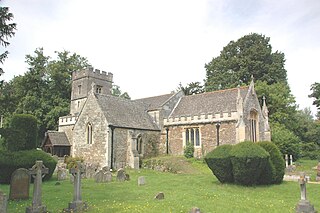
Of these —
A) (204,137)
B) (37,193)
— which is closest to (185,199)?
(37,193)

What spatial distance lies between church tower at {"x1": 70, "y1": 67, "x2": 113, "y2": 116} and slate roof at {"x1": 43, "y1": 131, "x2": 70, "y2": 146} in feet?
→ 16.7

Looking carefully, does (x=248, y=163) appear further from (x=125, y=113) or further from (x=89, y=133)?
(x=89, y=133)

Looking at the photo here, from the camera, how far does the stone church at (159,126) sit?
24266mm

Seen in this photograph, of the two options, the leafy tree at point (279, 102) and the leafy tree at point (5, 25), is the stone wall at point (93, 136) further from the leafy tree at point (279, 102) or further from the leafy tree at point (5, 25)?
the leafy tree at point (279, 102)

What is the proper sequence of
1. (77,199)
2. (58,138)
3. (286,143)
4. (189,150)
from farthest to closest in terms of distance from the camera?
(58,138), (286,143), (189,150), (77,199)

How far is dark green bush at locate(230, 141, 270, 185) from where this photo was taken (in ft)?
46.0

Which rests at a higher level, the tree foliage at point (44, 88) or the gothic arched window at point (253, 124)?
the tree foliage at point (44, 88)

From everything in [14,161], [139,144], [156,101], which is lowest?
[14,161]

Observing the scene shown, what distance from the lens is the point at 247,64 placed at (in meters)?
43.1

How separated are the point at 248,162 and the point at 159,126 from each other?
15452mm

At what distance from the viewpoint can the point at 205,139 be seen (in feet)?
84.0

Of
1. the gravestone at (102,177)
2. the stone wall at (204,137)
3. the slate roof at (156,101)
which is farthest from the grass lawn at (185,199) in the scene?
the slate roof at (156,101)

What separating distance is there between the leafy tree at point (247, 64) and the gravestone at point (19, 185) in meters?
35.1

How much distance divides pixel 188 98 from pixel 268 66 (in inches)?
694
